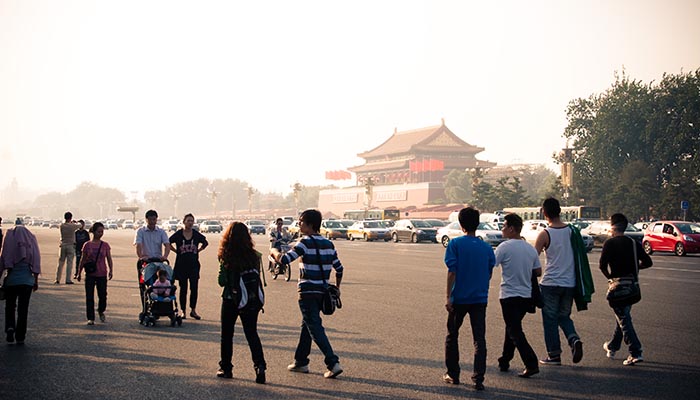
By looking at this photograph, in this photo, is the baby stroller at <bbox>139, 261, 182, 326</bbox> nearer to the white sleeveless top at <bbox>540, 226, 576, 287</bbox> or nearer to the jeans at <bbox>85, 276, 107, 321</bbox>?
the jeans at <bbox>85, 276, 107, 321</bbox>

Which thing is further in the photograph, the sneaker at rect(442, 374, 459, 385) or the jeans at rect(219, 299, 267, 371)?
the jeans at rect(219, 299, 267, 371)

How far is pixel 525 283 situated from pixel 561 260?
71cm

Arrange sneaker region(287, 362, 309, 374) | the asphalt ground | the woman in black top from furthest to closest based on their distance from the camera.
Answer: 1. the woman in black top
2. sneaker region(287, 362, 309, 374)
3. the asphalt ground

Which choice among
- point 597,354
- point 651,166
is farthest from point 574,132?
point 597,354

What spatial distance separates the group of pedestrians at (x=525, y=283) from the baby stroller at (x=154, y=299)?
200 inches

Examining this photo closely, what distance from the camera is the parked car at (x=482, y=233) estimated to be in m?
37.3

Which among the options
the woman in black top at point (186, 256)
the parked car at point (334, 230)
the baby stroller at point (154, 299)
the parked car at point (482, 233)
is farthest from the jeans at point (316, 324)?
the parked car at point (334, 230)

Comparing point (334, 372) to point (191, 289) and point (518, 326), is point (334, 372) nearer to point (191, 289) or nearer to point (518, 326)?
point (518, 326)

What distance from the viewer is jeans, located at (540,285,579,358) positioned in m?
8.55

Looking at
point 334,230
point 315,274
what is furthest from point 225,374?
point 334,230

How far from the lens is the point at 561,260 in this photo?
8.55 m

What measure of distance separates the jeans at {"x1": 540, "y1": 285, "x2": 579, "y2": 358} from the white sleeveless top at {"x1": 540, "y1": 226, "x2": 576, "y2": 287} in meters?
0.08

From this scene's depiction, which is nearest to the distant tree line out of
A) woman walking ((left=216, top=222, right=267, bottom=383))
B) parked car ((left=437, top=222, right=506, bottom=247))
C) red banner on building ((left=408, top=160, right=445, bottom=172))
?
parked car ((left=437, top=222, right=506, bottom=247))

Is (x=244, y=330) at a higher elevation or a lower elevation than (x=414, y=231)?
lower
